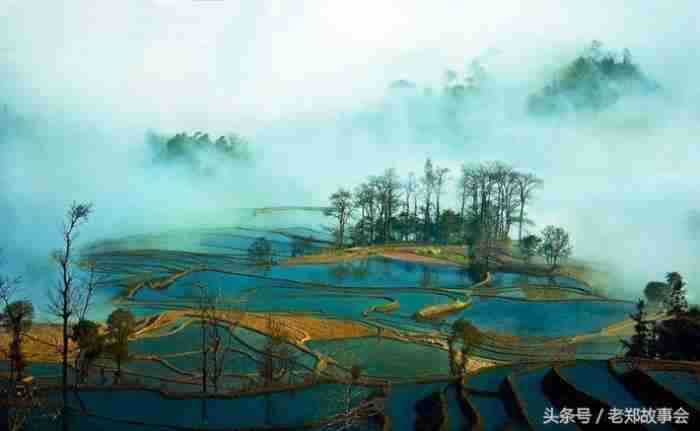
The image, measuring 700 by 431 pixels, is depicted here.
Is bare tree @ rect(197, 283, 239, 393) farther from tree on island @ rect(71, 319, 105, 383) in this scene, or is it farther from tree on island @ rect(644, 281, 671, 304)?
tree on island @ rect(644, 281, 671, 304)

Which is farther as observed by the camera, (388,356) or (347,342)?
(347,342)

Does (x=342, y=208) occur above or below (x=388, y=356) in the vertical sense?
above

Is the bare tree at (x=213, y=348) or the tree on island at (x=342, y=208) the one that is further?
the tree on island at (x=342, y=208)

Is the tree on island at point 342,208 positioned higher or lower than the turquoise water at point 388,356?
higher

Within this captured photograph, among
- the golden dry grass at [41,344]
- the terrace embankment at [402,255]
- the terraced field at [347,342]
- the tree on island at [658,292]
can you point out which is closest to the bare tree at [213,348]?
the terraced field at [347,342]

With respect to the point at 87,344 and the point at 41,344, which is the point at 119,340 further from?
the point at 41,344

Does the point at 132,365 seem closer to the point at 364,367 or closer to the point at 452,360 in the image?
the point at 364,367

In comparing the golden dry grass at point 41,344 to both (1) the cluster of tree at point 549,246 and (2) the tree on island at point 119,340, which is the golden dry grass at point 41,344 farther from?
(1) the cluster of tree at point 549,246

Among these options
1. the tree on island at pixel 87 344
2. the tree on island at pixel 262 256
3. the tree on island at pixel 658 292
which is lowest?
the tree on island at pixel 87 344

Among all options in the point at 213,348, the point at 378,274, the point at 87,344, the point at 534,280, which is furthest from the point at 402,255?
the point at 87,344

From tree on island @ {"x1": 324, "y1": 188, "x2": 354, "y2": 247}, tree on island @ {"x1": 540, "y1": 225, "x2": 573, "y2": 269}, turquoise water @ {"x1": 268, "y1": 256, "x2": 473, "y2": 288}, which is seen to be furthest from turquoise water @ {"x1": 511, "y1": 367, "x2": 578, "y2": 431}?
tree on island @ {"x1": 324, "y1": 188, "x2": 354, "y2": 247}

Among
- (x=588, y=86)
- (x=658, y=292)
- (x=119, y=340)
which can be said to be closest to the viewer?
(x=119, y=340)
